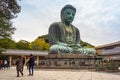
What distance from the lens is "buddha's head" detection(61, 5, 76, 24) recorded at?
1294 inches

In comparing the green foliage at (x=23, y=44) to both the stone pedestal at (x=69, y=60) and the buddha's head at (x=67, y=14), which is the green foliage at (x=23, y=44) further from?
the stone pedestal at (x=69, y=60)

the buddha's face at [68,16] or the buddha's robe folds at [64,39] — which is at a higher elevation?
the buddha's face at [68,16]

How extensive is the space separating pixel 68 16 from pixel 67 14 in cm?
28

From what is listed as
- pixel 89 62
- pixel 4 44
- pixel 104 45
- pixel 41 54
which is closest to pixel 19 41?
pixel 41 54

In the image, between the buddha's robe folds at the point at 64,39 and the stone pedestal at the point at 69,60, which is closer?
the stone pedestal at the point at 69,60

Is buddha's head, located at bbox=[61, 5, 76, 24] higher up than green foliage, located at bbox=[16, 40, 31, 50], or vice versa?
buddha's head, located at bbox=[61, 5, 76, 24]

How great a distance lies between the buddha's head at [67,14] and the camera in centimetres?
3288

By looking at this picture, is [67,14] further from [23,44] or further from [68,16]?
[23,44]

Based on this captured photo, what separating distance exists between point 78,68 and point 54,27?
22.6 feet

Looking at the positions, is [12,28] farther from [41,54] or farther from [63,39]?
[41,54]

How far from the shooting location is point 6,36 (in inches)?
1268

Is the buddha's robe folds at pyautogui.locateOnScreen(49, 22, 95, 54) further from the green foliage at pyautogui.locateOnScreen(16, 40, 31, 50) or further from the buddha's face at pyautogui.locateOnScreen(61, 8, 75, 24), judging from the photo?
the green foliage at pyautogui.locateOnScreen(16, 40, 31, 50)

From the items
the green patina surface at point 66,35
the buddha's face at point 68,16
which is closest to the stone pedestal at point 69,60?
the green patina surface at point 66,35

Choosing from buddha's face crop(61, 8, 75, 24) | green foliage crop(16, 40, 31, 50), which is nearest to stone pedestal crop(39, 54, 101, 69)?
buddha's face crop(61, 8, 75, 24)
